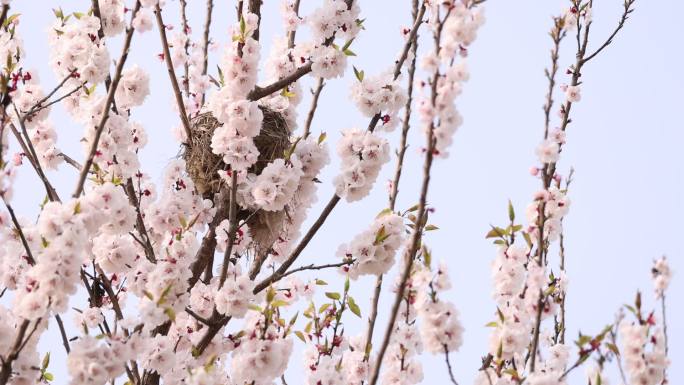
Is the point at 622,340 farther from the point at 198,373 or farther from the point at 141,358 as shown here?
the point at 141,358

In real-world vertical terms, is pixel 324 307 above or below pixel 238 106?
below

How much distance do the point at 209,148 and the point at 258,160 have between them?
27cm

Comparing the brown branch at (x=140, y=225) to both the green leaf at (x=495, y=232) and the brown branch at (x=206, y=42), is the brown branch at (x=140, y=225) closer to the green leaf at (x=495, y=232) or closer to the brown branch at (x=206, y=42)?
the brown branch at (x=206, y=42)

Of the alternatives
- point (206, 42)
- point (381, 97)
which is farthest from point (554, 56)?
point (206, 42)

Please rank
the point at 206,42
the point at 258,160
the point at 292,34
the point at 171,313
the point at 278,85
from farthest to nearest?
the point at 206,42, the point at 292,34, the point at 258,160, the point at 278,85, the point at 171,313

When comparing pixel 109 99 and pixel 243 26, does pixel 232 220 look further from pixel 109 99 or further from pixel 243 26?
pixel 109 99

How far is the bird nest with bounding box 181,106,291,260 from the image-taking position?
4617 mm

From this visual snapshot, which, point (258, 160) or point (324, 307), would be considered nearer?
point (324, 307)

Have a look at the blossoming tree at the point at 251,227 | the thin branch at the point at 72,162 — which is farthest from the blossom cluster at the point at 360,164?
the thin branch at the point at 72,162

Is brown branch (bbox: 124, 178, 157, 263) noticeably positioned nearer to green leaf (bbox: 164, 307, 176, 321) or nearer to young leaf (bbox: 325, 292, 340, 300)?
young leaf (bbox: 325, 292, 340, 300)

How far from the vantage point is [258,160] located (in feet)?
15.1

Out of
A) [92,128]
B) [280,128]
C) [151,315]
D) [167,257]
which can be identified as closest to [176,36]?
[280,128]

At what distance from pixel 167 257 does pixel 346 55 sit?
1.17 metres

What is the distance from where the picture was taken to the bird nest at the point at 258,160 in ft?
15.1
